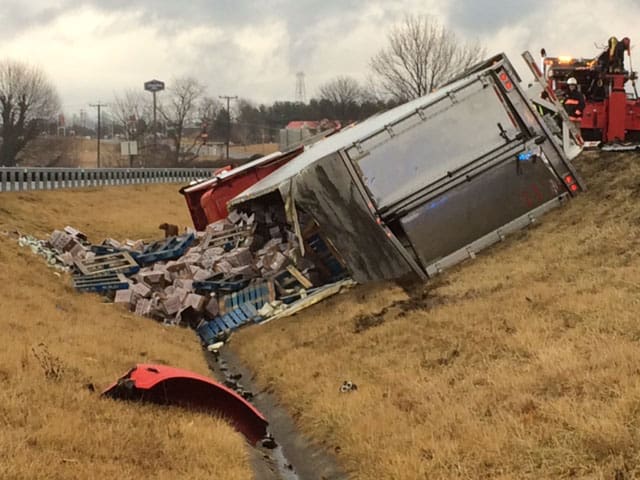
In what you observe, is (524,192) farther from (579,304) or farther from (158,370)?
(158,370)

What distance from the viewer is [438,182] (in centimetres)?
1084

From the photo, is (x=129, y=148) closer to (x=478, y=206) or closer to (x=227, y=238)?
(x=227, y=238)

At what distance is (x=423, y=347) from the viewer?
25.5 feet

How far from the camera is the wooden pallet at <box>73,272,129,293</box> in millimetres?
13383

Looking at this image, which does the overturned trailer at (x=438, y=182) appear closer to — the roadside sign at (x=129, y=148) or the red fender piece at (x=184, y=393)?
the red fender piece at (x=184, y=393)

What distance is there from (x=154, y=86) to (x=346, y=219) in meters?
72.8

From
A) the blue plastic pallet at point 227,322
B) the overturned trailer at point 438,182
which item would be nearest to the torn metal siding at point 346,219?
the overturned trailer at point 438,182

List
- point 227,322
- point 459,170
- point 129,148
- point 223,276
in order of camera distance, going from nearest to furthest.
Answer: point 459,170 → point 227,322 → point 223,276 → point 129,148

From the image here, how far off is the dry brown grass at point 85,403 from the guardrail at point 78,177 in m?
15.9

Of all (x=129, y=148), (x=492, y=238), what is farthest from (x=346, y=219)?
(x=129, y=148)

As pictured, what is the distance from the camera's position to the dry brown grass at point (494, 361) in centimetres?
471

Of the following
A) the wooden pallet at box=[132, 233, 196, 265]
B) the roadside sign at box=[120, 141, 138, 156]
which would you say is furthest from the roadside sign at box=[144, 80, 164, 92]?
the wooden pallet at box=[132, 233, 196, 265]

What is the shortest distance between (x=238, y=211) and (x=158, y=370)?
8.88m

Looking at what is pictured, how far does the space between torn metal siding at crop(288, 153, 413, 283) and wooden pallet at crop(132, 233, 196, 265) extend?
5.22 metres
